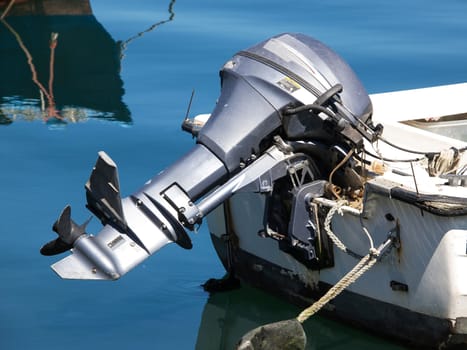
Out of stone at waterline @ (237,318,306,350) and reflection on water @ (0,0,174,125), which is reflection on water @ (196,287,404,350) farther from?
reflection on water @ (0,0,174,125)

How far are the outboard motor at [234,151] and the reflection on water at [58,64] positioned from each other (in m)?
3.82

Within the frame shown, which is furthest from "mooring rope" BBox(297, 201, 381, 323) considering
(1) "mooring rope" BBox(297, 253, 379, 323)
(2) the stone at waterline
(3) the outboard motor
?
(3) the outboard motor

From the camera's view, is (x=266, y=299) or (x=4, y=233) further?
(x=4, y=233)

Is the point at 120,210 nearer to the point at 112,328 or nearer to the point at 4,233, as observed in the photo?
the point at 112,328

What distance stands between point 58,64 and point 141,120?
1.83 metres

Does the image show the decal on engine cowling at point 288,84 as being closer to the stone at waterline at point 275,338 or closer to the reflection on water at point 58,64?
the stone at waterline at point 275,338

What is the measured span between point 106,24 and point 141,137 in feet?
10.4

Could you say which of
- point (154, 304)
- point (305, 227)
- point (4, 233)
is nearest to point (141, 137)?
point (4, 233)

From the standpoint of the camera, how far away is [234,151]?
20.0ft

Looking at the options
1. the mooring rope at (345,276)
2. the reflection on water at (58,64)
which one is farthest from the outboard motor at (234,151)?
the reflection on water at (58,64)

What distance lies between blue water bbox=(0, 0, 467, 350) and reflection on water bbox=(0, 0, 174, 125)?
0.02 metres

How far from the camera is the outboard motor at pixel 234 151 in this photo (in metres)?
5.88

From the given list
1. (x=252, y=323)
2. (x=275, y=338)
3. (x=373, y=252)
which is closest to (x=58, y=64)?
(x=252, y=323)

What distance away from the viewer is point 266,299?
7062 millimetres
